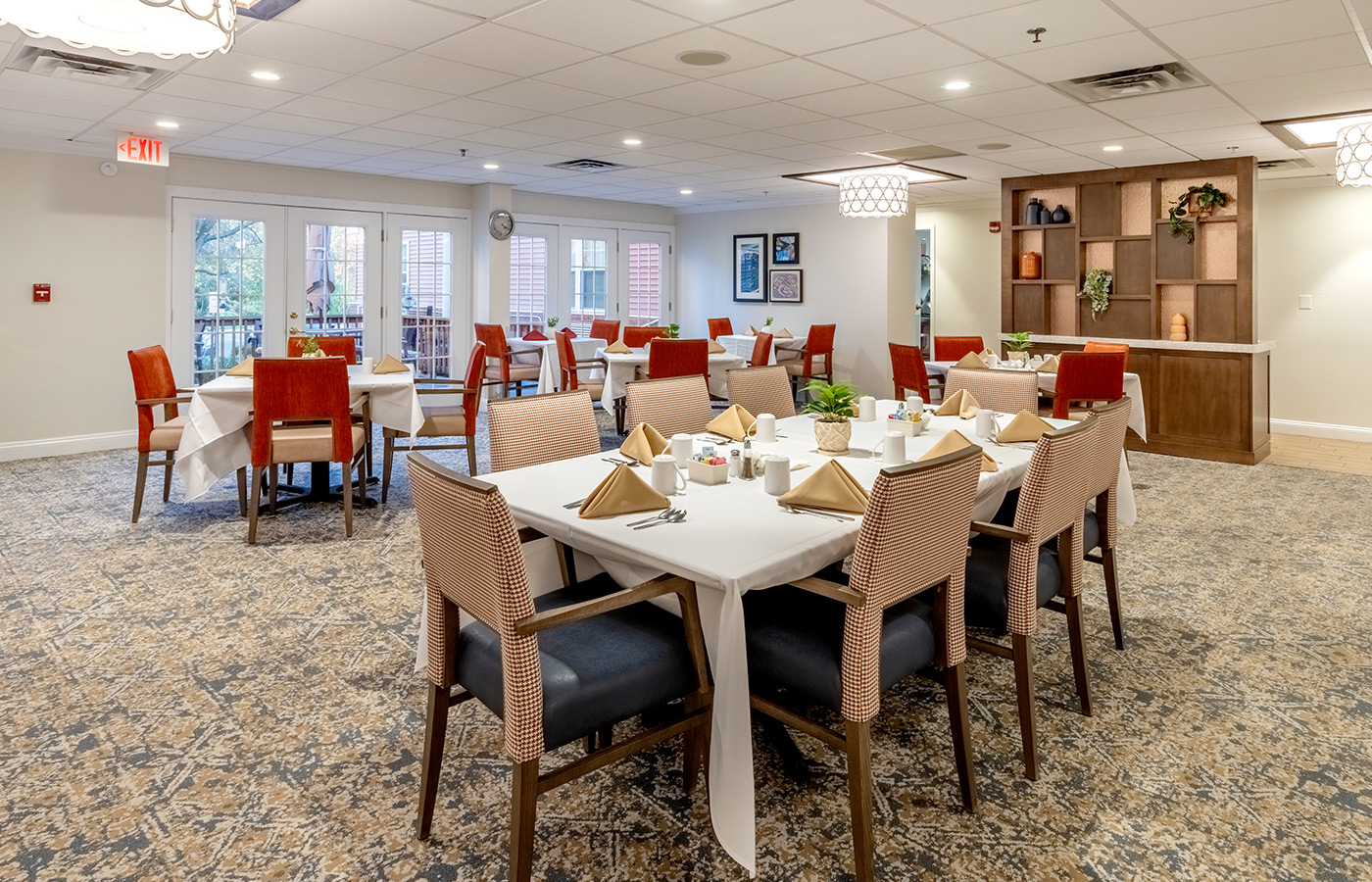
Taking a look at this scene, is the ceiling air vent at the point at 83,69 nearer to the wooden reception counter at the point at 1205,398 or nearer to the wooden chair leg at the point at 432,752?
the wooden chair leg at the point at 432,752

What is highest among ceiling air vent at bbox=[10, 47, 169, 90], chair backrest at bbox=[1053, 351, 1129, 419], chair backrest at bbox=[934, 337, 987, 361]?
ceiling air vent at bbox=[10, 47, 169, 90]

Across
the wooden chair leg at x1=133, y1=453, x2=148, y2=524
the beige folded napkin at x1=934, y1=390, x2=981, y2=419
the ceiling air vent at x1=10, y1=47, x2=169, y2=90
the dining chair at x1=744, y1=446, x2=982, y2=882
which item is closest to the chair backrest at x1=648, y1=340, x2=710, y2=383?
the beige folded napkin at x1=934, y1=390, x2=981, y2=419

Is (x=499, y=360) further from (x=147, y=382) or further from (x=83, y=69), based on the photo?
(x=83, y=69)

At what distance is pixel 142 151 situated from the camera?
673 cm

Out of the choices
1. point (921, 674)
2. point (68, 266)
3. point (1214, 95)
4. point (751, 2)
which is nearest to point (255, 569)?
point (921, 674)

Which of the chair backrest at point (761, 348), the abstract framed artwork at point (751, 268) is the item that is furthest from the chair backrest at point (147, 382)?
the abstract framed artwork at point (751, 268)

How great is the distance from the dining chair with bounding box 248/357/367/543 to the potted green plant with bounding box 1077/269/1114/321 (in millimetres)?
6579

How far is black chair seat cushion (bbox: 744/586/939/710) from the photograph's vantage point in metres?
2.04

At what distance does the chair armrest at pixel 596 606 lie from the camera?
6.01 ft

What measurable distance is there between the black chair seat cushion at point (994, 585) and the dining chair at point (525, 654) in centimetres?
94

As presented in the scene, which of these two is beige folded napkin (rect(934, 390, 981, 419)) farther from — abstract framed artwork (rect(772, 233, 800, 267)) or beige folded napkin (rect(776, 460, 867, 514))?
abstract framed artwork (rect(772, 233, 800, 267))

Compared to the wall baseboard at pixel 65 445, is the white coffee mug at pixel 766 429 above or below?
above

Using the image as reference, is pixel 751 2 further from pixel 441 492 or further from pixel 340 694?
pixel 340 694

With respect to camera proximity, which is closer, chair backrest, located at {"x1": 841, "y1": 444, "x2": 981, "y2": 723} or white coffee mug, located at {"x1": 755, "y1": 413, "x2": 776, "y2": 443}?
chair backrest, located at {"x1": 841, "y1": 444, "x2": 981, "y2": 723}
